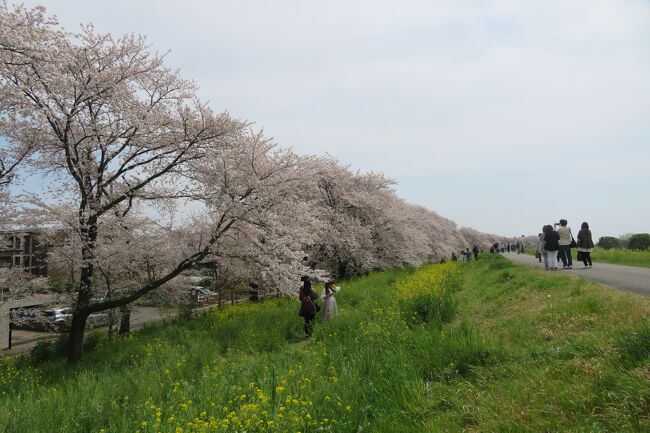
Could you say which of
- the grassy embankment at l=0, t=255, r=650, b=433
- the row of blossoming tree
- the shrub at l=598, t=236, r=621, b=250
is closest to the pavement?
the row of blossoming tree

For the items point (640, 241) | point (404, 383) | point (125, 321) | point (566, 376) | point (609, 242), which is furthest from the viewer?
point (609, 242)

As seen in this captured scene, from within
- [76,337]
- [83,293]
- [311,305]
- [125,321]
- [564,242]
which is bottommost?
[125,321]

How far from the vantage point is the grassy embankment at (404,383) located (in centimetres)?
359

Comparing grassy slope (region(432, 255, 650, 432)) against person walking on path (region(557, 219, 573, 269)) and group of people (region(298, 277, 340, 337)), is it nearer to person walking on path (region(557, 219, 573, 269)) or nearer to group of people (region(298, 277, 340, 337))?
group of people (region(298, 277, 340, 337))

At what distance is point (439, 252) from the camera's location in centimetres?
4897

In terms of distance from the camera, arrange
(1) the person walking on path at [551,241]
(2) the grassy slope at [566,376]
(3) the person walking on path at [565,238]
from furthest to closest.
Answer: (1) the person walking on path at [551,241] < (3) the person walking on path at [565,238] < (2) the grassy slope at [566,376]

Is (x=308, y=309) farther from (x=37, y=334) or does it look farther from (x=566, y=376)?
(x=37, y=334)

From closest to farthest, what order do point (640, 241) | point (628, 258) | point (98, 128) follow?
1. point (98, 128)
2. point (628, 258)
3. point (640, 241)

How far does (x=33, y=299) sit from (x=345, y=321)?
30.9 feet

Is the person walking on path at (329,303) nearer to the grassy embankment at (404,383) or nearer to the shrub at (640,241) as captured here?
the grassy embankment at (404,383)

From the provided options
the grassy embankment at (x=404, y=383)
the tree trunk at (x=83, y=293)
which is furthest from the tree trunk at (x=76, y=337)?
the grassy embankment at (x=404, y=383)

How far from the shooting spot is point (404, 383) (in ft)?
15.1

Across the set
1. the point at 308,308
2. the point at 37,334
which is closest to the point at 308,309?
the point at 308,308

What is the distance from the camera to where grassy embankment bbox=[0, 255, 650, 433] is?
359 centimetres
